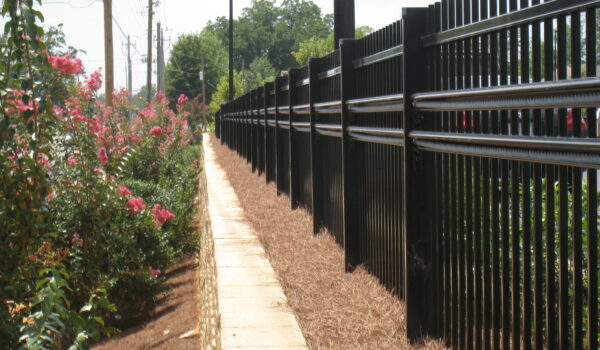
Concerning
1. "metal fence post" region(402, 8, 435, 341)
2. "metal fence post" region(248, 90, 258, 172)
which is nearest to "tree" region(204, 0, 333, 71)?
"metal fence post" region(248, 90, 258, 172)

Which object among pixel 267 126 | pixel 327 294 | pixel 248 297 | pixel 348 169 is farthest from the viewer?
pixel 267 126

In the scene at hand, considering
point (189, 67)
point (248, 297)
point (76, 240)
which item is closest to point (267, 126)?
point (76, 240)

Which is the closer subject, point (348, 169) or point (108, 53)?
point (348, 169)

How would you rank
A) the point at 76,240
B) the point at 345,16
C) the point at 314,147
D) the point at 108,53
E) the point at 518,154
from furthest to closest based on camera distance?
the point at 108,53 → the point at 345,16 → the point at 314,147 → the point at 76,240 → the point at 518,154

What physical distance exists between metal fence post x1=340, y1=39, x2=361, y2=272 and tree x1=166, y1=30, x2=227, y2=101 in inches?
3852

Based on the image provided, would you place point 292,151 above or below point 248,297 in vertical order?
above

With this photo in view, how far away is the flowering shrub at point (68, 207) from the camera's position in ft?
12.5

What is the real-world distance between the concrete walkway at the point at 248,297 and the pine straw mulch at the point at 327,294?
10 cm

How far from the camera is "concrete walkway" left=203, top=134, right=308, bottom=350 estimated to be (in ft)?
13.6

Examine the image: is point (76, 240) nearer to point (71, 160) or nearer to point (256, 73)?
point (71, 160)

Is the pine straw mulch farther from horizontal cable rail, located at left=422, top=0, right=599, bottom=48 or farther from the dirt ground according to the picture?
Answer: horizontal cable rail, located at left=422, top=0, right=599, bottom=48

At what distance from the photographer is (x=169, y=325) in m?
6.95

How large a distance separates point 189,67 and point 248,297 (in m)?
102

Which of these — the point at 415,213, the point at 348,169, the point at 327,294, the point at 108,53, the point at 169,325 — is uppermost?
the point at 108,53
